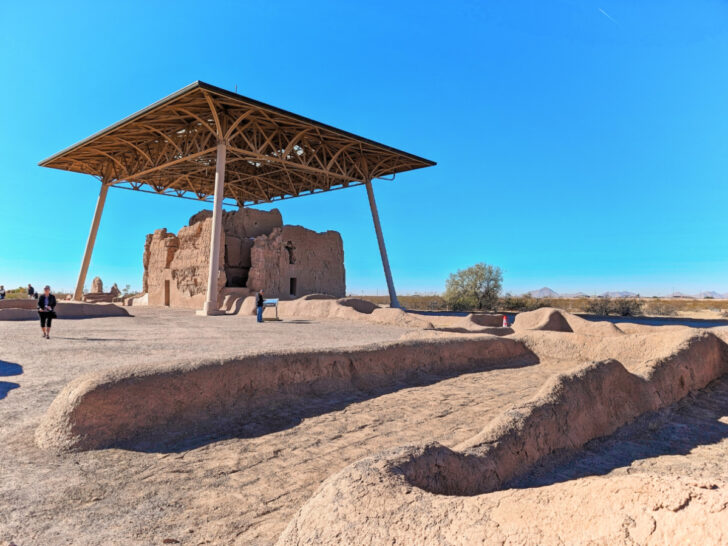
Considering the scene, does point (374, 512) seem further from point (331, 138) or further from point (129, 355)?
point (331, 138)

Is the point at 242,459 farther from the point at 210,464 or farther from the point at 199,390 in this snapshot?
the point at 199,390

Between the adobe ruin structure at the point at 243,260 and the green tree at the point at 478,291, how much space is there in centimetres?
1145

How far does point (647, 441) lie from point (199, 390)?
4.91 meters

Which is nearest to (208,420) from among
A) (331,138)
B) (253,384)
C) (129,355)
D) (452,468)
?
(253,384)

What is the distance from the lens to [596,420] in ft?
16.6

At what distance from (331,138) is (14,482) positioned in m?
21.4

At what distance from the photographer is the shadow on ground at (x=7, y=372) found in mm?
5318

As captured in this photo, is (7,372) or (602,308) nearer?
(7,372)

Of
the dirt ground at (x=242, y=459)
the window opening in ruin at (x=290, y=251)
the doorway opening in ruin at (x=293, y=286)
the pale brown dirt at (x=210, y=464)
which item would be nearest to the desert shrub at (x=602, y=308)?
the doorway opening in ruin at (x=293, y=286)

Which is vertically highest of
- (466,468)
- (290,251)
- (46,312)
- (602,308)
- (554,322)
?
(290,251)

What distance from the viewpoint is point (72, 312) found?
1648 cm

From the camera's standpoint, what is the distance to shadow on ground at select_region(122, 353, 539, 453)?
4.11 meters

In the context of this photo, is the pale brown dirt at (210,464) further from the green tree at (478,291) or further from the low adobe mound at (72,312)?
the green tree at (478,291)

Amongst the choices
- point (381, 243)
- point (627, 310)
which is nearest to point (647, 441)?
point (381, 243)
